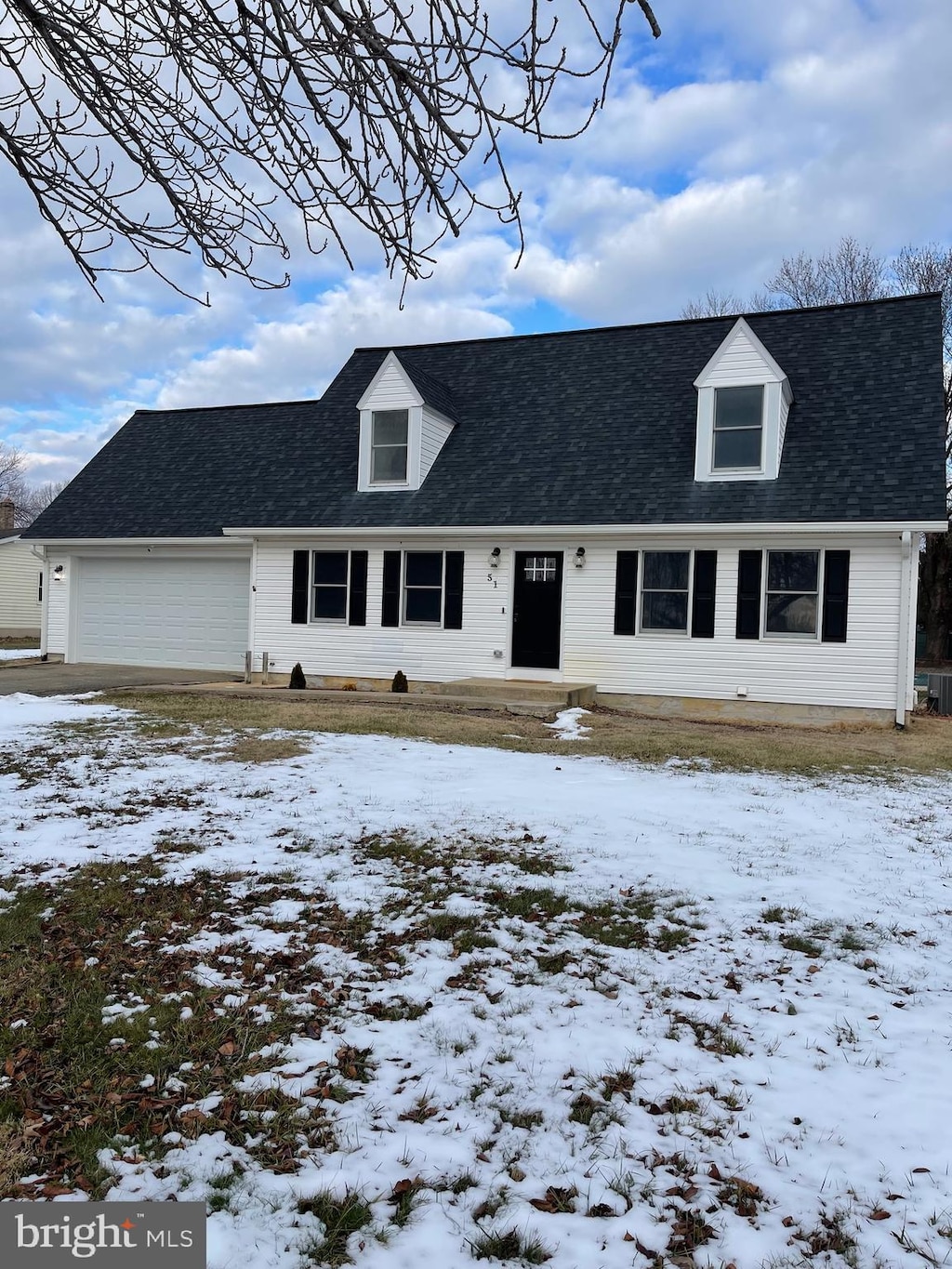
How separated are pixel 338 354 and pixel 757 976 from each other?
674 inches

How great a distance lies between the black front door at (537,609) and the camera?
1412cm

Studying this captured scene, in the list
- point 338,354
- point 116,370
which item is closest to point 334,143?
point 116,370

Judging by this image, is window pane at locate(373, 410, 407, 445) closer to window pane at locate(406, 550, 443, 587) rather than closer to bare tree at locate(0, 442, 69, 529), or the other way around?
window pane at locate(406, 550, 443, 587)

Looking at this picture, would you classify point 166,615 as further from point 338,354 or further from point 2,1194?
point 2,1194

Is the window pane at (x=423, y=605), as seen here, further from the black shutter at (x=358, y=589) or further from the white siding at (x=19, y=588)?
the white siding at (x=19, y=588)

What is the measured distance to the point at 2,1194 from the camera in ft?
7.60

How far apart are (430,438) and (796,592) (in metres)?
7.08

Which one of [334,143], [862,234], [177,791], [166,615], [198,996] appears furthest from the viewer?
[862,234]

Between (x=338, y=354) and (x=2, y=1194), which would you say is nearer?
(x=2, y=1194)

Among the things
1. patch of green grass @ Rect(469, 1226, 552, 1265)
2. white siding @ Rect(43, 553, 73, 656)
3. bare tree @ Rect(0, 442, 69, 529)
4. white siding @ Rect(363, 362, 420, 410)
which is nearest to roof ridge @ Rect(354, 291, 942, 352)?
white siding @ Rect(363, 362, 420, 410)

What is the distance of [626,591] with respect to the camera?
1356 centimetres

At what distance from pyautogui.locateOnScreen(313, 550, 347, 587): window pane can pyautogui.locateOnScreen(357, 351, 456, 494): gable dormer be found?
1315mm

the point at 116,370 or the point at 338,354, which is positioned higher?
the point at 338,354

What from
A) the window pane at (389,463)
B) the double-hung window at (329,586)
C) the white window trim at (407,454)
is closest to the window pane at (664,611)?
the white window trim at (407,454)
